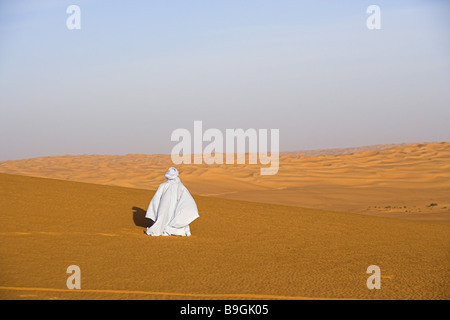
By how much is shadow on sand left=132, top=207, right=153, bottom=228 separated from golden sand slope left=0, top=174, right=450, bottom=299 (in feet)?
0.26

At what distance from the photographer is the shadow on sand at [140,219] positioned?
1188cm

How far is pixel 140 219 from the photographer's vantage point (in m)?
12.4

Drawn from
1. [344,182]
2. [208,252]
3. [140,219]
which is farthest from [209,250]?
[344,182]

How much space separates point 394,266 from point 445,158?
1630 inches

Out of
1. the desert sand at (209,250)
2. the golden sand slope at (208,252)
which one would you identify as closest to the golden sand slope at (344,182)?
the desert sand at (209,250)

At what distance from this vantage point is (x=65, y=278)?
671cm

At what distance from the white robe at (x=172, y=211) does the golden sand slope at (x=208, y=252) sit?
0.36m

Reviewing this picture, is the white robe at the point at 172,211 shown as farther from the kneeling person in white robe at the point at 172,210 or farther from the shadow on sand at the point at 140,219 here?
the shadow on sand at the point at 140,219

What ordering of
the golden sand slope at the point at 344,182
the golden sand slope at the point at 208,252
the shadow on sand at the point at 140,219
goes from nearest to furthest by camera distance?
the golden sand slope at the point at 208,252 → the shadow on sand at the point at 140,219 → the golden sand slope at the point at 344,182

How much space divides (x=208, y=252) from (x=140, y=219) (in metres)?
3.87

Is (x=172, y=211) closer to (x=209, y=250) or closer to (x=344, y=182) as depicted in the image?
(x=209, y=250)

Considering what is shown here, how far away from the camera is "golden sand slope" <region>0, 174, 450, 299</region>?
6.40 m
